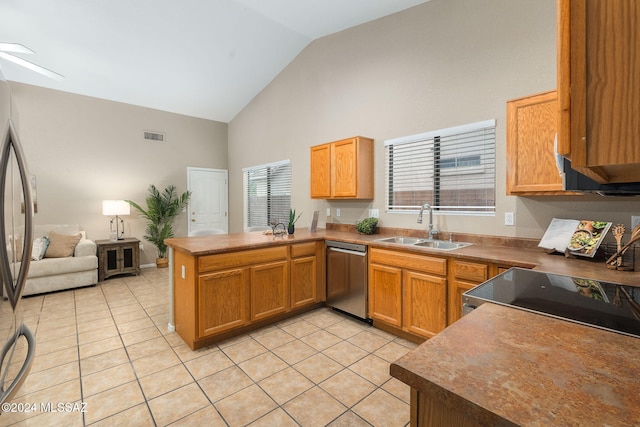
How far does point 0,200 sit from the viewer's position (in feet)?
2.89

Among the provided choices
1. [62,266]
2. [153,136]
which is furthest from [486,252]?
[153,136]

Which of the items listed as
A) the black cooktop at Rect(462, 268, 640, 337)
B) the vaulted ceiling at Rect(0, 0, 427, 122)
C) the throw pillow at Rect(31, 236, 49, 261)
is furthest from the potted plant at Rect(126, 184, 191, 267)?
the black cooktop at Rect(462, 268, 640, 337)

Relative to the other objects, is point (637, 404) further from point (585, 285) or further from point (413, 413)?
point (585, 285)

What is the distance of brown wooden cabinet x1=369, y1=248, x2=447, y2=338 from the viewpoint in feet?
8.43

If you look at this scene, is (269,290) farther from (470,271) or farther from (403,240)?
(470,271)

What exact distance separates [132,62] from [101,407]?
4492 mm

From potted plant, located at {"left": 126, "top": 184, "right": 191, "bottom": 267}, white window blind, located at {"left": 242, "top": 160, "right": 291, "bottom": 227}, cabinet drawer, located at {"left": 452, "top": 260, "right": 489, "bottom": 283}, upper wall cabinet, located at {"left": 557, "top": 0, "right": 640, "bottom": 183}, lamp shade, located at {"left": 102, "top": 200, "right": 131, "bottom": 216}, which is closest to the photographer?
upper wall cabinet, located at {"left": 557, "top": 0, "right": 640, "bottom": 183}

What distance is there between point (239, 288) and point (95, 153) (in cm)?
435

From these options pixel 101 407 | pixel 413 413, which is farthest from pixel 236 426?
pixel 413 413

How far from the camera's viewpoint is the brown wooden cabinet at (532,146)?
7.16ft

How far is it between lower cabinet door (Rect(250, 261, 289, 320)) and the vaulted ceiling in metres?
3.16

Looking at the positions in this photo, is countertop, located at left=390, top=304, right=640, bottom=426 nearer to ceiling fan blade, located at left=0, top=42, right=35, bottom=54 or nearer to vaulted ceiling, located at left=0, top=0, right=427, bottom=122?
ceiling fan blade, located at left=0, top=42, right=35, bottom=54

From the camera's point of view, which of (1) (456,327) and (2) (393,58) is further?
(2) (393,58)

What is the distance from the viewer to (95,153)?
527 cm
